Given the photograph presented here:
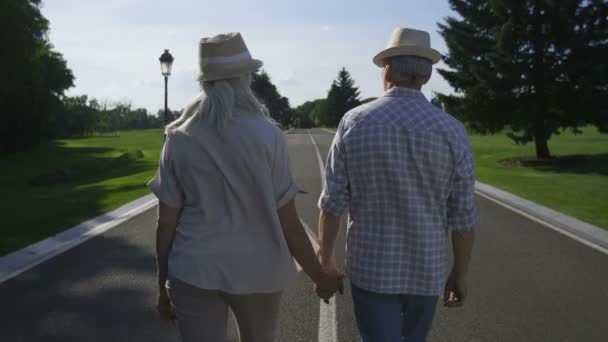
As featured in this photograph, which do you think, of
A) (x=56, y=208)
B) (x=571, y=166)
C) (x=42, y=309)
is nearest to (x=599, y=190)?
(x=571, y=166)

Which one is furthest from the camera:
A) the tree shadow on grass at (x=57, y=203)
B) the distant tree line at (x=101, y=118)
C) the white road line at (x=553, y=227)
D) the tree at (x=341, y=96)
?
the tree at (x=341, y=96)

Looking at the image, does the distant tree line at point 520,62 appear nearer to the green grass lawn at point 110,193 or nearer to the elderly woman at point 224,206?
the green grass lawn at point 110,193

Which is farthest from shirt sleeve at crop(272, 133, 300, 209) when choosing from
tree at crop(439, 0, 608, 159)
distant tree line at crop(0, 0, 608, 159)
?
tree at crop(439, 0, 608, 159)

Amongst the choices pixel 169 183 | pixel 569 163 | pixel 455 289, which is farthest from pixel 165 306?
pixel 569 163

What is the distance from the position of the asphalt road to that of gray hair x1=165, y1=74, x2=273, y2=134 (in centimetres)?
269

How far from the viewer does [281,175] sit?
2414mm

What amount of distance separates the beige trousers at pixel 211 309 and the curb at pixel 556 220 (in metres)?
6.98

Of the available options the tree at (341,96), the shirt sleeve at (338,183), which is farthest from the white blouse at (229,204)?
the tree at (341,96)

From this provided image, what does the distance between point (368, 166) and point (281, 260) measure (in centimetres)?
54

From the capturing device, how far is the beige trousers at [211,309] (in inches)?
94.0

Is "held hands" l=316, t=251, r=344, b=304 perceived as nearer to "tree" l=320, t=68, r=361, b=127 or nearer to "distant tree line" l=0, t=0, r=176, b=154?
"distant tree line" l=0, t=0, r=176, b=154

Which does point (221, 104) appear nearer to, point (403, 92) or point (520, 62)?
point (403, 92)

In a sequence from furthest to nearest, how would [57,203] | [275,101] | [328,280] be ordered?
[275,101], [57,203], [328,280]

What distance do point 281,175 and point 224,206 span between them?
0.85 feet
